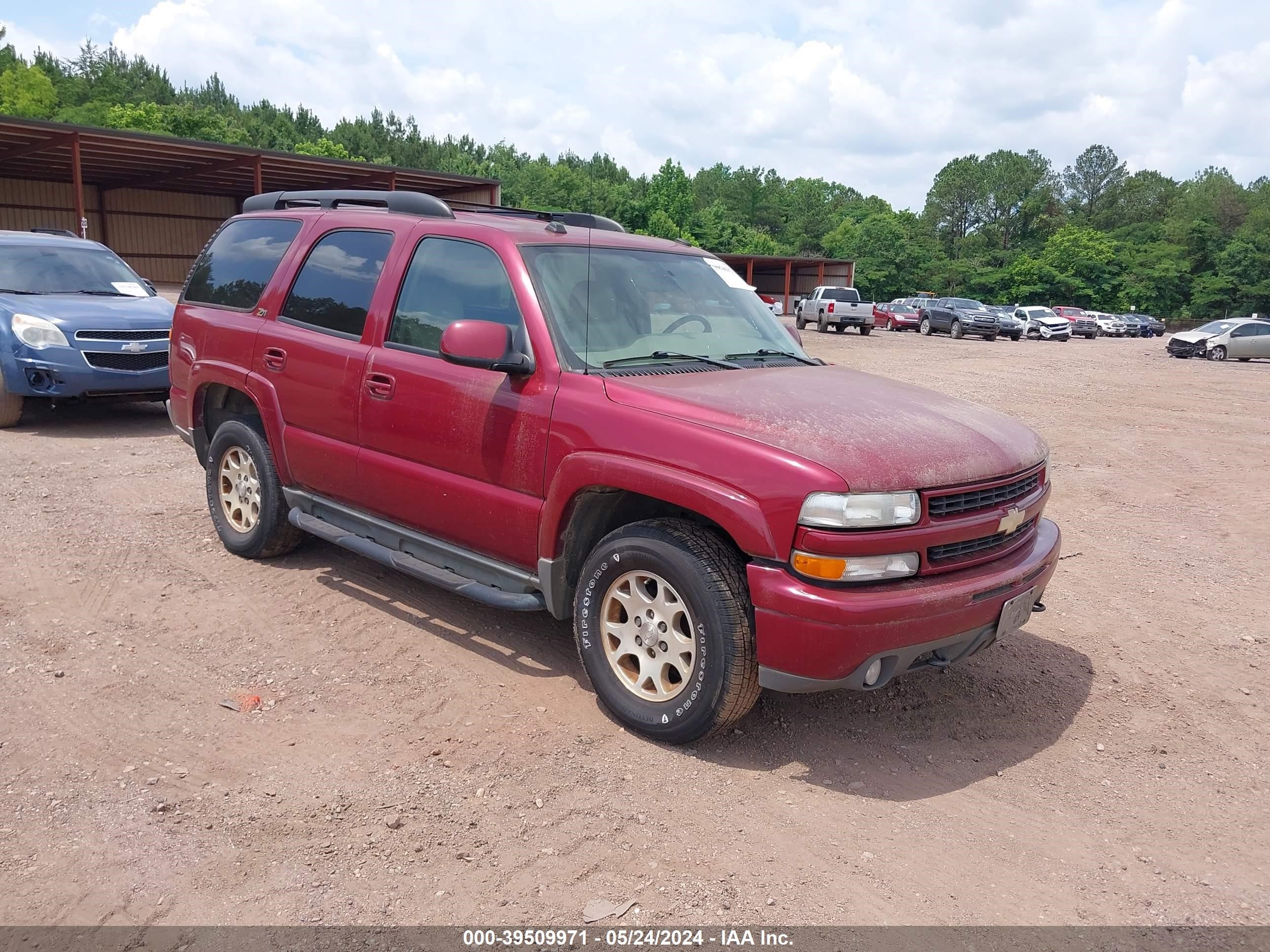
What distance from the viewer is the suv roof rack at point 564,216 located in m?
5.20

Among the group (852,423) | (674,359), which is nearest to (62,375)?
(674,359)

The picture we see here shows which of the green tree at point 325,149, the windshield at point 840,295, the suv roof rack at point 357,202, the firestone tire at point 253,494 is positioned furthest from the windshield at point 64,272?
the green tree at point 325,149

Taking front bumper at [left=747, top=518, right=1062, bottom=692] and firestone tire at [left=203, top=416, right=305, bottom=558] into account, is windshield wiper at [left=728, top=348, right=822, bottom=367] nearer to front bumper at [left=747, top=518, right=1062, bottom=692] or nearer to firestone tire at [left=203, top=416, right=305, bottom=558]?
front bumper at [left=747, top=518, right=1062, bottom=692]

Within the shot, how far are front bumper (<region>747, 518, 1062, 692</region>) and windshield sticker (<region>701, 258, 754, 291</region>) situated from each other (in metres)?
2.11

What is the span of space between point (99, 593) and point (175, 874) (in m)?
2.81

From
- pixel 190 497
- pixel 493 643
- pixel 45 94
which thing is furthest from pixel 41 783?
pixel 45 94

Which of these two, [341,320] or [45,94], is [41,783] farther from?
[45,94]

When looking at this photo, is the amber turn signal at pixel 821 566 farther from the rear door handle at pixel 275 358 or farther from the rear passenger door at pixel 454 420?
the rear door handle at pixel 275 358

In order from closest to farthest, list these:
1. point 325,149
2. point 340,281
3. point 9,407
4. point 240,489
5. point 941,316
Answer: point 340,281 < point 240,489 < point 9,407 < point 941,316 < point 325,149

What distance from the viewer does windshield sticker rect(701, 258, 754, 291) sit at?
505 centimetres

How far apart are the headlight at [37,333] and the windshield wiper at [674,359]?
23.4ft

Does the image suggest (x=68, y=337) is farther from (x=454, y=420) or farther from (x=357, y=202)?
(x=454, y=420)

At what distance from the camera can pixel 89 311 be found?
9289mm

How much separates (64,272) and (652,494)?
29.6 feet
